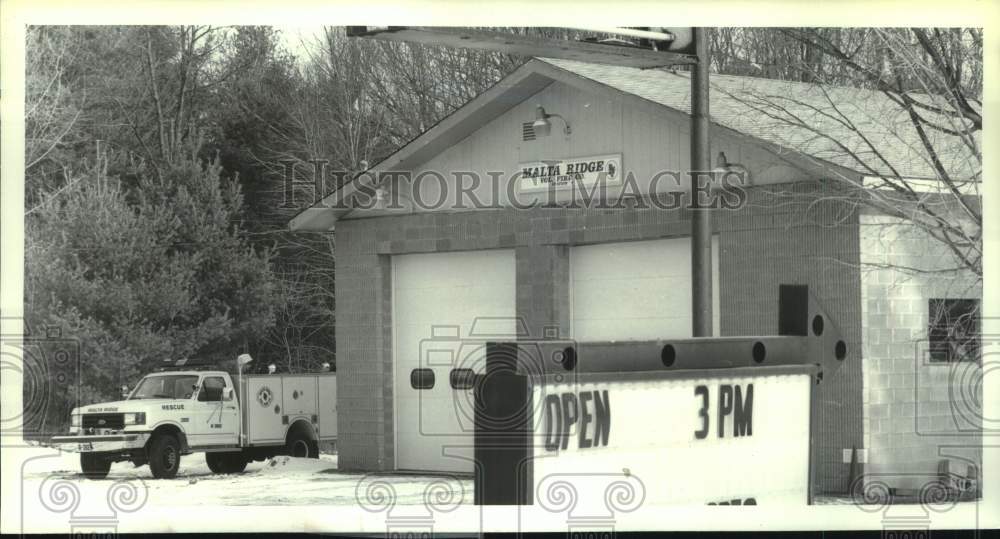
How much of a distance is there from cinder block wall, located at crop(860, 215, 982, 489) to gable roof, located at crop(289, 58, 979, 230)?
91 centimetres

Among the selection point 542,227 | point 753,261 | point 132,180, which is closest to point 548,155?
point 542,227

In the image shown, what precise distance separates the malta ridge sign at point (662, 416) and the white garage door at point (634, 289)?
9.53 m

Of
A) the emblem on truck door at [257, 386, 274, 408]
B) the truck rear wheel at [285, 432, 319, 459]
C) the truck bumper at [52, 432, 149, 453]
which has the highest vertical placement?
the emblem on truck door at [257, 386, 274, 408]

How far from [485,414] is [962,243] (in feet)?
38.0

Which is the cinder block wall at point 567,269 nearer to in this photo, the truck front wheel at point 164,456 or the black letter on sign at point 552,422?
the truck front wheel at point 164,456

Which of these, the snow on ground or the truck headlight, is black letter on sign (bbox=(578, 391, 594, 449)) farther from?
the truck headlight

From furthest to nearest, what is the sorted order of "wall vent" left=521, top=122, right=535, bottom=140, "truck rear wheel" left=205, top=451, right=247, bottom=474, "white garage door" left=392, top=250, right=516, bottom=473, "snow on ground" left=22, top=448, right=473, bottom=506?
"truck rear wheel" left=205, top=451, right=247, bottom=474 → "white garage door" left=392, top=250, right=516, bottom=473 → "wall vent" left=521, top=122, right=535, bottom=140 → "snow on ground" left=22, top=448, right=473, bottom=506

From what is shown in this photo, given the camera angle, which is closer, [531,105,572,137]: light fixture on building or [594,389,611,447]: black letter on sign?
[594,389,611,447]: black letter on sign

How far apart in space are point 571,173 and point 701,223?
18.8 ft

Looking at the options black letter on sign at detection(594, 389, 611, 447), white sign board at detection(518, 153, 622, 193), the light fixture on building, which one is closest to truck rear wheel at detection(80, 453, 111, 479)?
white sign board at detection(518, 153, 622, 193)

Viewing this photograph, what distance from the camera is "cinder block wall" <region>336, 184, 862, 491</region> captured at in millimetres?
16812

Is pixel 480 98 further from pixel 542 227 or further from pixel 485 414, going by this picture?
pixel 485 414

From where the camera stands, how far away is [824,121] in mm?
18141
